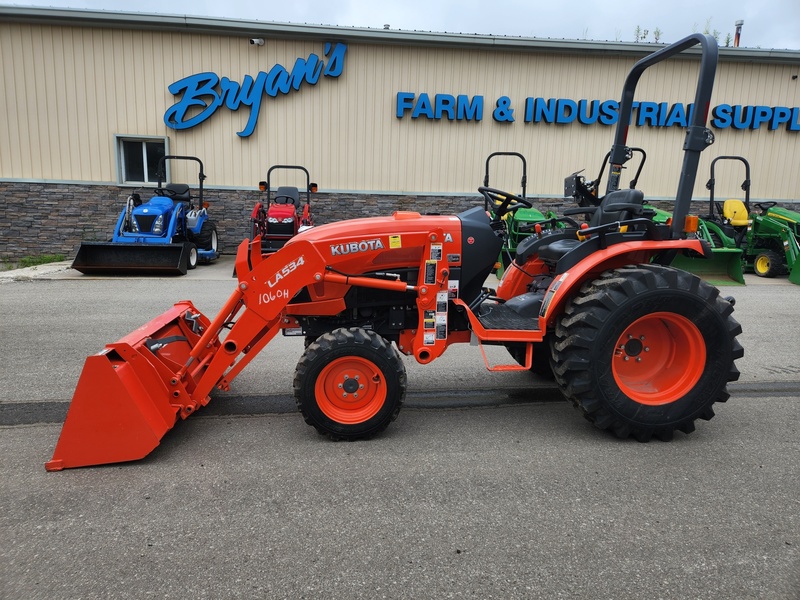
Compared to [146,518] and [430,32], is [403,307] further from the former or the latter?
[430,32]

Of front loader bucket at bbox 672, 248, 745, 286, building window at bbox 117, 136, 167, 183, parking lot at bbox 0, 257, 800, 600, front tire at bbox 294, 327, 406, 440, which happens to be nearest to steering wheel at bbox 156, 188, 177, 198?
building window at bbox 117, 136, 167, 183

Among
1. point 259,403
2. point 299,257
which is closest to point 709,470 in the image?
point 299,257

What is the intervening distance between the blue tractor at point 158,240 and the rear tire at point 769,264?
10.9 m

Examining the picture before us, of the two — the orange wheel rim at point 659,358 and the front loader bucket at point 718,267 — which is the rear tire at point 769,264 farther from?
the orange wheel rim at point 659,358

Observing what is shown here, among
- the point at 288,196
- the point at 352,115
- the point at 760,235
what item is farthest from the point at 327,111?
the point at 760,235

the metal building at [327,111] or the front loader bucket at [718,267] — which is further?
the metal building at [327,111]

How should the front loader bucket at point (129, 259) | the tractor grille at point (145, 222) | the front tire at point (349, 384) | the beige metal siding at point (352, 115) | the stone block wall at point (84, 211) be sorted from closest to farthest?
1. the front tire at point (349, 384)
2. the front loader bucket at point (129, 259)
3. the tractor grille at point (145, 222)
4. the beige metal siding at point (352, 115)
5. the stone block wall at point (84, 211)

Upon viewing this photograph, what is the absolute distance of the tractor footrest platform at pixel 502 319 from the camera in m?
3.51

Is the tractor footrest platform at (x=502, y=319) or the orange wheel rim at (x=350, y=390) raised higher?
the tractor footrest platform at (x=502, y=319)

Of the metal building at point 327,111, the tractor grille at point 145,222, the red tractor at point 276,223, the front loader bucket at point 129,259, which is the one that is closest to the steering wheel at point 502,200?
the red tractor at point 276,223

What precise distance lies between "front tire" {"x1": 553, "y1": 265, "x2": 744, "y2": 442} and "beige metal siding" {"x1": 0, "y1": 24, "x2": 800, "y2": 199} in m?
10.1

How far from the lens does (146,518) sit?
8.04 ft

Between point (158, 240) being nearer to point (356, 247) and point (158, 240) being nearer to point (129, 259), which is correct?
point (129, 259)

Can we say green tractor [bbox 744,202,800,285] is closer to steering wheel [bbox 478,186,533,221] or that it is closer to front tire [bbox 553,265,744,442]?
front tire [bbox 553,265,744,442]
